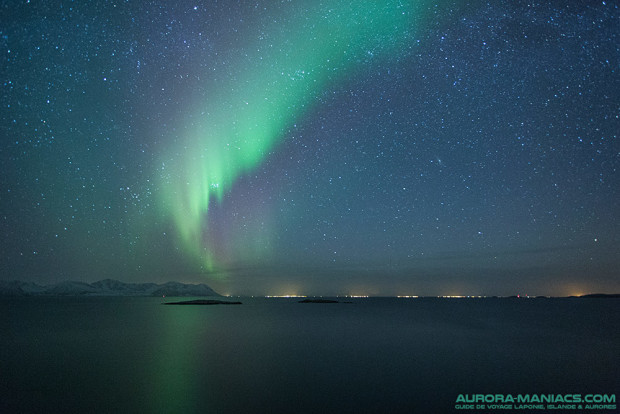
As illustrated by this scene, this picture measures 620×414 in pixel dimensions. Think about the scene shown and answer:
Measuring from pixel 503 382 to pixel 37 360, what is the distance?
999 inches

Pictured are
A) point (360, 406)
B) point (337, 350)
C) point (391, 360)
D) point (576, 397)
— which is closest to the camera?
point (360, 406)

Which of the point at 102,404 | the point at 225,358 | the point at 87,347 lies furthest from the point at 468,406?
the point at 87,347

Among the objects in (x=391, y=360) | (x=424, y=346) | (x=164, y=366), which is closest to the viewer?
(x=164, y=366)

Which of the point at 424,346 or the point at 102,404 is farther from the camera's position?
the point at 424,346

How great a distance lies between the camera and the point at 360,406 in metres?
11.5

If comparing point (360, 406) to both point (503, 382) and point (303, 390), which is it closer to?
point (303, 390)

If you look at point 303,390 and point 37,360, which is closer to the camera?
point 303,390

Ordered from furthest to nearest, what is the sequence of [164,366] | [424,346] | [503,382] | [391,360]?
1. [424,346]
2. [391,360]
3. [164,366]
4. [503,382]

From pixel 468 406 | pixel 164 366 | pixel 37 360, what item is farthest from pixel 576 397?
pixel 37 360

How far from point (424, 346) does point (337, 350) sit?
731cm

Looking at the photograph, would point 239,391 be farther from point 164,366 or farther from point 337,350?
point 337,350

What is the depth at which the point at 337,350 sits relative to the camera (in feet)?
77.9

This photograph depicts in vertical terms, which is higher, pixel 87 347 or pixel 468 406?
pixel 468 406

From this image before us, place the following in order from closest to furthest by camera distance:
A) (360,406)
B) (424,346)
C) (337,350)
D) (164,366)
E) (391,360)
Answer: (360,406) < (164,366) < (391,360) < (337,350) < (424,346)
